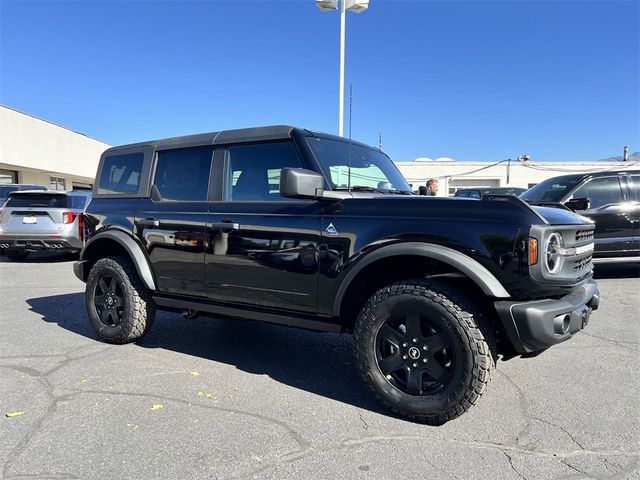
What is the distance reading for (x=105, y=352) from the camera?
4613mm

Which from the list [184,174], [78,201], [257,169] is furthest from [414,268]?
[78,201]

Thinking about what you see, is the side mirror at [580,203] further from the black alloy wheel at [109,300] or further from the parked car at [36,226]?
the parked car at [36,226]

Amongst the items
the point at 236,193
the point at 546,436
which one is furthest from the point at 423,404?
the point at 236,193

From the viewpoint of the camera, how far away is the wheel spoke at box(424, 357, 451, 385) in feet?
10.1

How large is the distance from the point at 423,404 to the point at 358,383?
2.78 feet

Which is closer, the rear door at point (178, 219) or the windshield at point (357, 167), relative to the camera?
the windshield at point (357, 167)

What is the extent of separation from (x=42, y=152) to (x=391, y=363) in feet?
94.3

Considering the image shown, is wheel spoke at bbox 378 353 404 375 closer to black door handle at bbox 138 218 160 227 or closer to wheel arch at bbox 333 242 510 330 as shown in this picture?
wheel arch at bbox 333 242 510 330

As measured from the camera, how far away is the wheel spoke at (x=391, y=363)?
10.6 feet

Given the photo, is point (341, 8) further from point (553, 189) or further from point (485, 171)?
point (485, 171)

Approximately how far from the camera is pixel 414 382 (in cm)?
319

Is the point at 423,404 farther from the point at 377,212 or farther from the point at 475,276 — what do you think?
the point at 377,212

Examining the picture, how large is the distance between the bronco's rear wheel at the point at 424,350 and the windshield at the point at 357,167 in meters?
1.00

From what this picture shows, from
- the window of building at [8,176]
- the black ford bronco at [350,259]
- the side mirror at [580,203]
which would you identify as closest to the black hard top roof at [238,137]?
the black ford bronco at [350,259]
